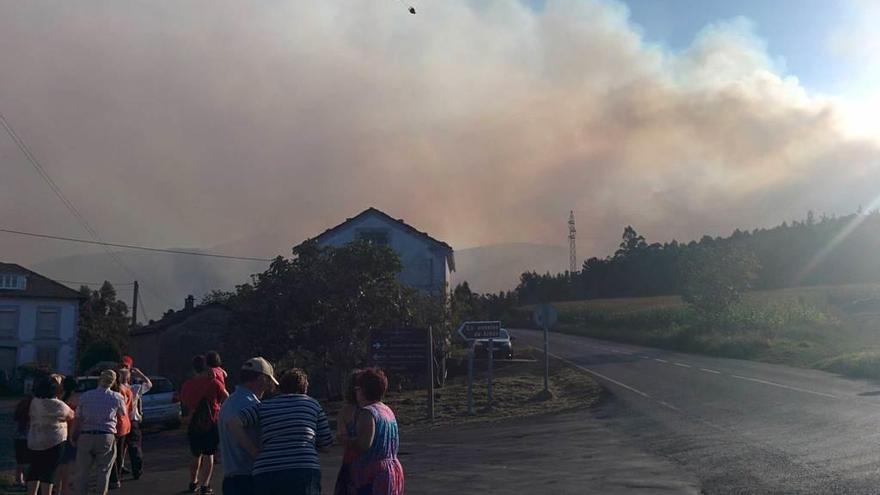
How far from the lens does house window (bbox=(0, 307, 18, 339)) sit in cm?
5959

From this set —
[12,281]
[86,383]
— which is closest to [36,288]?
[12,281]

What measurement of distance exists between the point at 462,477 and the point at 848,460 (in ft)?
17.1

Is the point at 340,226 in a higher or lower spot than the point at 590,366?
higher

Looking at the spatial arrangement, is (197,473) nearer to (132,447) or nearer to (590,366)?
(132,447)

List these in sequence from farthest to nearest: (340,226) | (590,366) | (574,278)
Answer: (574,278) < (340,226) < (590,366)

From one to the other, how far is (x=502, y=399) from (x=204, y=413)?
14.4 m

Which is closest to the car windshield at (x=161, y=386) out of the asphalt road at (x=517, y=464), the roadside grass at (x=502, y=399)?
the roadside grass at (x=502, y=399)

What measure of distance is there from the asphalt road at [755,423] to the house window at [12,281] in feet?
141

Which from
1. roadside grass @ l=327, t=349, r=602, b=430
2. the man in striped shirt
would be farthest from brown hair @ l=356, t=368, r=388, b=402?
roadside grass @ l=327, t=349, r=602, b=430

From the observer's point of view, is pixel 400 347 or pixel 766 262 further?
pixel 766 262

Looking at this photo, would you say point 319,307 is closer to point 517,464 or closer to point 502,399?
point 502,399

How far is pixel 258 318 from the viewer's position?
83.4 feet

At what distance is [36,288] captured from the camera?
6147cm

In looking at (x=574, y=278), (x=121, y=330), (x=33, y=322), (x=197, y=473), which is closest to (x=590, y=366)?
(x=197, y=473)
